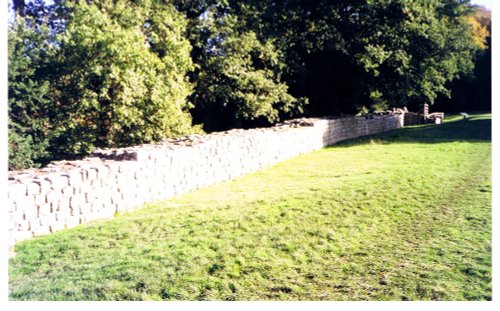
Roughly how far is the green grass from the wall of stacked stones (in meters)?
0.29

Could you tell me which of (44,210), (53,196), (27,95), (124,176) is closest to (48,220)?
(44,210)

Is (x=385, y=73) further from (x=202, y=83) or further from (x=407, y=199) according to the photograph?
(x=407, y=199)

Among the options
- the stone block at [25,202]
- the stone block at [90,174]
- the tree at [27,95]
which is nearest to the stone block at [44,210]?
the stone block at [25,202]

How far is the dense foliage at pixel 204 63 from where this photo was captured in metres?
10.8

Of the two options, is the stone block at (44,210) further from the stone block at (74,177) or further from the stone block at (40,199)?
the stone block at (74,177)

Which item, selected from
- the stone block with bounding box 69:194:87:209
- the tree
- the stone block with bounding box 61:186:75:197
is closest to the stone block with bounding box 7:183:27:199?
the stone block with bounding box 61:186:75:197

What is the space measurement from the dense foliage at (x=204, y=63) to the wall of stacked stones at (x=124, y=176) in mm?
2979

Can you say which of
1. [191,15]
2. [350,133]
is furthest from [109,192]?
[350,133]

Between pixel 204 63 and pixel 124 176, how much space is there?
10.0 meters

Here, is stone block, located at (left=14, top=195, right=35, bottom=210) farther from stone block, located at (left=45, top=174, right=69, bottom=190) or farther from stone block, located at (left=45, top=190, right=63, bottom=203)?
stone block, located at (left=45, top=174, right=69, bottom=190)

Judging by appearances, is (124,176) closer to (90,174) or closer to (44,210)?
(90,174)

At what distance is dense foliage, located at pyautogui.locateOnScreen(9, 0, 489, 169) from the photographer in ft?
35.4

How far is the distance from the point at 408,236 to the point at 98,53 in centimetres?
890
